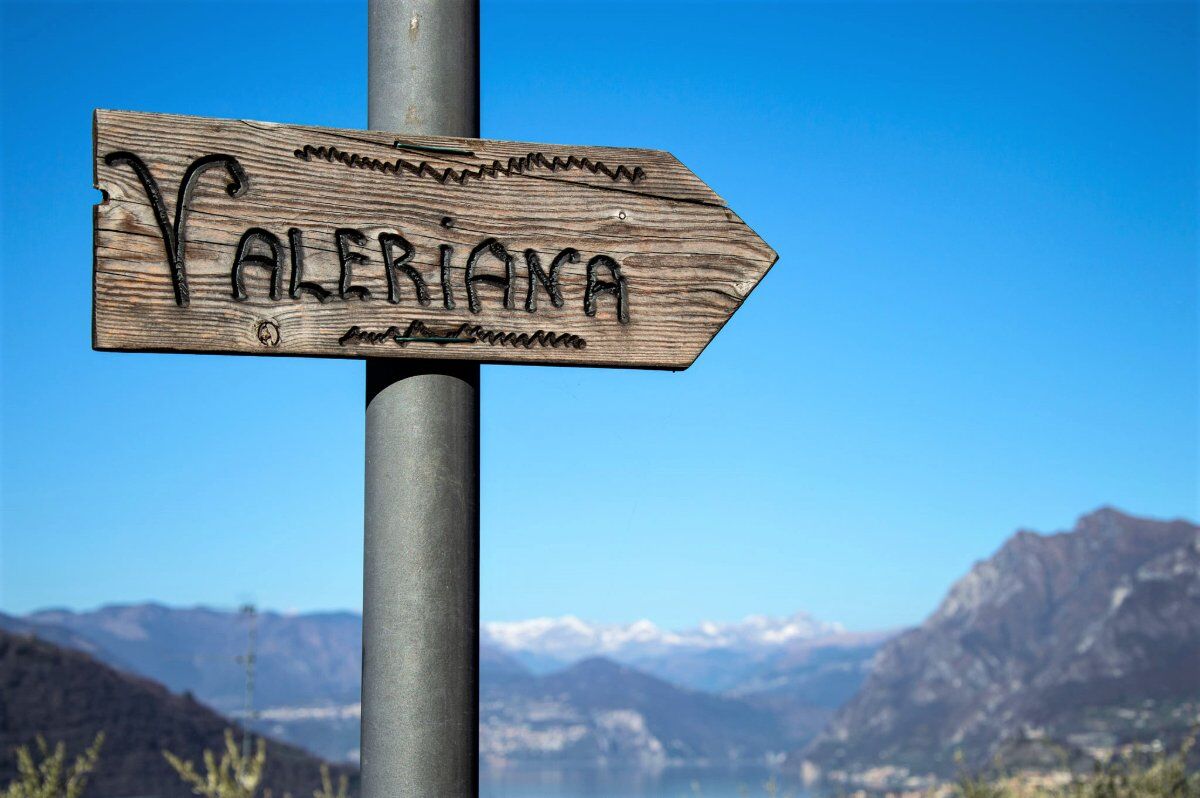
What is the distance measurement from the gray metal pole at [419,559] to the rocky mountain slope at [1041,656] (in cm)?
9788

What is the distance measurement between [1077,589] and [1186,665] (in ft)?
150

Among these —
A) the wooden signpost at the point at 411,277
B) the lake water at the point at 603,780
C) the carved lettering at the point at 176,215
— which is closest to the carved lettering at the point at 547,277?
the wooden signpost at the point at 411,277

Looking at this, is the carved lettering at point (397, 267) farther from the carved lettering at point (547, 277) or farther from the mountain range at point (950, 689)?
the mountain range at point (950, 689)

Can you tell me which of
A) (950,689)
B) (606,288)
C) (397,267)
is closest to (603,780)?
(950,689)

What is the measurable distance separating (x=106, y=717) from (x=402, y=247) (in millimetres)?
63422

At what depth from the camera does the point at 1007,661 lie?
15425 centimetres

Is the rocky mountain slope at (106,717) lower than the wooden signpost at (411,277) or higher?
lower

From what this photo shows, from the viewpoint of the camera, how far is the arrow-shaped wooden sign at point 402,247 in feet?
5.29

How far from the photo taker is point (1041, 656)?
14938 cm

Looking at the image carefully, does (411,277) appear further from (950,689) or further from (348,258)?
(950,689)

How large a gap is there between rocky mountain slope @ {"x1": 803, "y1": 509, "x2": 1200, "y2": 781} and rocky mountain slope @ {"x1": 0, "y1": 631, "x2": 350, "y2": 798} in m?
64.3

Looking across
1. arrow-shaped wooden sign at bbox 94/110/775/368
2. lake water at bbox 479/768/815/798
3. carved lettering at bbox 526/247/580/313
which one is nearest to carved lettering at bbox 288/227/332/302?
arrow-shaped wooden sign at bbox 94/110/775/368

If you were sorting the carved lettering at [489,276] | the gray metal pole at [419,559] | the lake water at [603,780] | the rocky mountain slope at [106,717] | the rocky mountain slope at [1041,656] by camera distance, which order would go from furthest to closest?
1. the rocky mountain slope at [1041,656]
2. the lake water at [603,780]
3. the rocky mountain slope at [106,717]
4. the carved lettering at [489,276]
5. the gray metal pole at [419,559]

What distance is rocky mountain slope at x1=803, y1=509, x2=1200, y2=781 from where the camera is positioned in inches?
4594
